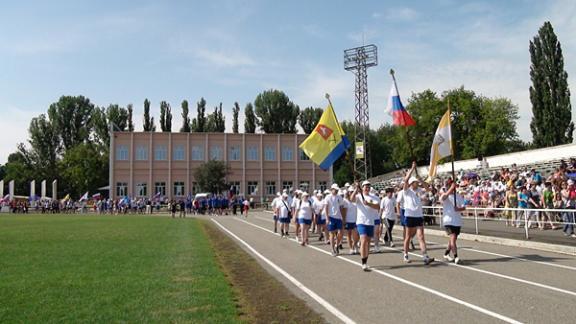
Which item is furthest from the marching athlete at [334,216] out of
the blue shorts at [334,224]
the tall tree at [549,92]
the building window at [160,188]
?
the building window at [160,188]

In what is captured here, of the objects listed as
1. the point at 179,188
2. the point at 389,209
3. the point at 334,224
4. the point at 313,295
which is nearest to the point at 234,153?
the point at 179,188

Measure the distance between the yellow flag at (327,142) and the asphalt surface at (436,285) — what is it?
3733mm

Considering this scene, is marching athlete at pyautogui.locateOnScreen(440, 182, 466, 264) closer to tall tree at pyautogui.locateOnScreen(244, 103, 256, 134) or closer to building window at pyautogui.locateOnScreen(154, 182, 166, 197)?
building window at pyautogui.locateOnScreen(154, 182, 166, 197)

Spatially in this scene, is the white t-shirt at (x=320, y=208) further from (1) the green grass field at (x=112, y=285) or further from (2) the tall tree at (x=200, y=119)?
(2) the tall tree at (x=200, y=119)

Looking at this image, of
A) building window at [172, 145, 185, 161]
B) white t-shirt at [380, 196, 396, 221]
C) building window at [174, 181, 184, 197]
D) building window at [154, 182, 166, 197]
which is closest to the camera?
white t-shirt at [380, 196, 396, 221]

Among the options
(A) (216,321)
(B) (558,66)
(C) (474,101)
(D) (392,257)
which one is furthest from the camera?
(C) (474,101)

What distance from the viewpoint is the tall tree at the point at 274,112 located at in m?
89.6

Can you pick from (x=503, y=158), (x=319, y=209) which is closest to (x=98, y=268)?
(x=319, y=209)

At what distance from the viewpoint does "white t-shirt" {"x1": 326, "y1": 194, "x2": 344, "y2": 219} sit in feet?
50.3

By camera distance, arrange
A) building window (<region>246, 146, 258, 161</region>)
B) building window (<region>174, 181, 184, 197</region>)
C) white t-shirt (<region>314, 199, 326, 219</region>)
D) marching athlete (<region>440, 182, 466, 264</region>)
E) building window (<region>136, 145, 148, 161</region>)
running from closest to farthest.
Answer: marching athlete (<region>440, 182, 466, 264</region>) < white t-shirt (<region>314, 199, 326, 219</region>) < building window (<region>136, 145, 148, 161</region>) < building window (<region>174, 181, 184, 197</region>) < building window (<region>246, 146, 258, 161</region>)

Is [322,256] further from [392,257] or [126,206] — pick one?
[126,206]

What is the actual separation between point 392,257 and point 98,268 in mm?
7650

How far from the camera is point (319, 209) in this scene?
62.0 ft

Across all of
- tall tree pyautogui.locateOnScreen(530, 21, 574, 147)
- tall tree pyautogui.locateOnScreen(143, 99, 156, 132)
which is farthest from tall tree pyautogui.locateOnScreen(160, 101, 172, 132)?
tall tree pyautogui.locateOnScreen(530, 21, 574, 147)
